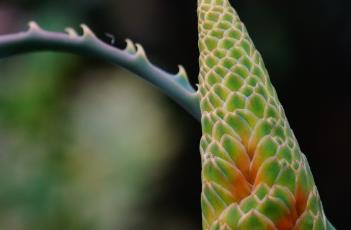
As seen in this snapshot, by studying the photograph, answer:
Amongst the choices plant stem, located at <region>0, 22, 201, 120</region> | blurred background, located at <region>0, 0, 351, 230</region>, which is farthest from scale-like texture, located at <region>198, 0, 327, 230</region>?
blurred background, located at <region>0, 0, 351, 230</region>

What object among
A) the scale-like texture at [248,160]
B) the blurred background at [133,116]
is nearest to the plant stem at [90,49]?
the scale-like texture at [248,160]

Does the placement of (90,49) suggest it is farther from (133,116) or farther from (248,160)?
(133,116)

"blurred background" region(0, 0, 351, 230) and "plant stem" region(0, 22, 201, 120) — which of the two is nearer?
"plant stem" region(0, 22, 201, 120)

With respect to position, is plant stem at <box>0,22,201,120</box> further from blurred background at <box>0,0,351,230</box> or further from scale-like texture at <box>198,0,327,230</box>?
blurred background at <box>0,0,351,230</box>

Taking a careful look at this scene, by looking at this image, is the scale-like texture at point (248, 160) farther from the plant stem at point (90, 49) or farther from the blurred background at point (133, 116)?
the blurred background at point (133, 116)

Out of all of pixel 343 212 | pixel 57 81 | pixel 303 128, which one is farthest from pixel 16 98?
pixel 343 212

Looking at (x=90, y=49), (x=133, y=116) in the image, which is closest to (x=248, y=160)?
(x=90, y=49)

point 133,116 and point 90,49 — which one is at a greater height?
point 90,49
